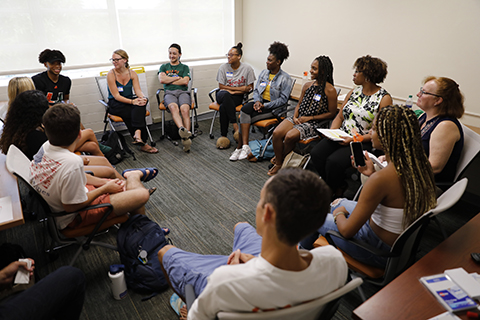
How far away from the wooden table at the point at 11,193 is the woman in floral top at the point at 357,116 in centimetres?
261

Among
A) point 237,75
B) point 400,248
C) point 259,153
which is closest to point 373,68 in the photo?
point 259,153

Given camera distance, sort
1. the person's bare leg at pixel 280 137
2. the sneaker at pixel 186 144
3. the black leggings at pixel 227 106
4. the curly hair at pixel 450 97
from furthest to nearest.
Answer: the black leggings at pixel 227 106 < the sneaker at pixel 186 144 < the person's bare leg at pixel 280 137 < the curly hair at pixel 450 97

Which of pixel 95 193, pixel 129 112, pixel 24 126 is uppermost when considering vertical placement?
pixel 24 126

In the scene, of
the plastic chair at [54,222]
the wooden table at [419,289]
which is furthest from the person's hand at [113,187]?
the wooden table at [419,289]

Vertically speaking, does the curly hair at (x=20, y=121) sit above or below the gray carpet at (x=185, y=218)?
above

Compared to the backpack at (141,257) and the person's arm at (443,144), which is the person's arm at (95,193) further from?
the person's arm at (443,144)

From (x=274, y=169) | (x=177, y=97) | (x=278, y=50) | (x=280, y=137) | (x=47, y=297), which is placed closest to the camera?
(x=47, y=297)

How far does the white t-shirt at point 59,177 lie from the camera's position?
190 centimetres

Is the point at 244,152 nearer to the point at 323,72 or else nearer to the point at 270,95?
the point at 270,95

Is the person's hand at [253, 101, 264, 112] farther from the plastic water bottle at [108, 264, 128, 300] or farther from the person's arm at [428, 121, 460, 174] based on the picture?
the plastic water bottle at [108, 264, 128, 300]

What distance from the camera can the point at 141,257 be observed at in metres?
2.17

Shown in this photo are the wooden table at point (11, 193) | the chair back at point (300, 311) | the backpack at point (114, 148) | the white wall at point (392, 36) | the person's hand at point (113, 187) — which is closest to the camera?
the chair back at point (300, 311)

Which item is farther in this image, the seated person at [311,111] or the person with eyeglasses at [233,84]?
the person with eyeglasses at [233,84]

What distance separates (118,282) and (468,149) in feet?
9.07
